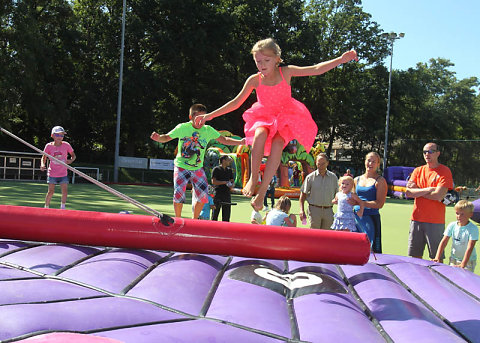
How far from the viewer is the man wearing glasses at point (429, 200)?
476cm

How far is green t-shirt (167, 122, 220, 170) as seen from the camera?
17.3 feet

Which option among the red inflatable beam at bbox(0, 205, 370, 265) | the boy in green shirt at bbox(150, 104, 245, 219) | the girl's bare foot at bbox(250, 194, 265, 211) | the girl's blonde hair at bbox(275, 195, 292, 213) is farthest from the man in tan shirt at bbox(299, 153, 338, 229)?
the red inflatable beam at bbox(0, 205, 370, 265)

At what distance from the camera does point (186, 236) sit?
3254 millimetres

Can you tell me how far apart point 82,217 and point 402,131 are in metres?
38.7

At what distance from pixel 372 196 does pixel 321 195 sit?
2.39 feet

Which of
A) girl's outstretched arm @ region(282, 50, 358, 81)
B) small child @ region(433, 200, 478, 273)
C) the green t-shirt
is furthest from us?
the green t-shirt

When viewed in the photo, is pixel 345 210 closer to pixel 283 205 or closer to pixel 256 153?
pixel 283 205

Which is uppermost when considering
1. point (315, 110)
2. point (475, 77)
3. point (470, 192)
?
point (475, 77)

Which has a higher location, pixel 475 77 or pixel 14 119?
pixel 475 77

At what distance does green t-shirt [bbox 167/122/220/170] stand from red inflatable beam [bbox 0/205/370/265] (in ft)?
6.24

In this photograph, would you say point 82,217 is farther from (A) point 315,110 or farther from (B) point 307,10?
(B) point 307,10

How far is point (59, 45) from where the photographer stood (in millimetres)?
25281

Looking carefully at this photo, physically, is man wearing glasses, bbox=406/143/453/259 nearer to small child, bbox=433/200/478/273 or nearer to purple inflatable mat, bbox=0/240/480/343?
small child, bbox=433/200/478/273

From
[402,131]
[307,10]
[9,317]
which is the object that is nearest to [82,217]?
[9,317]
